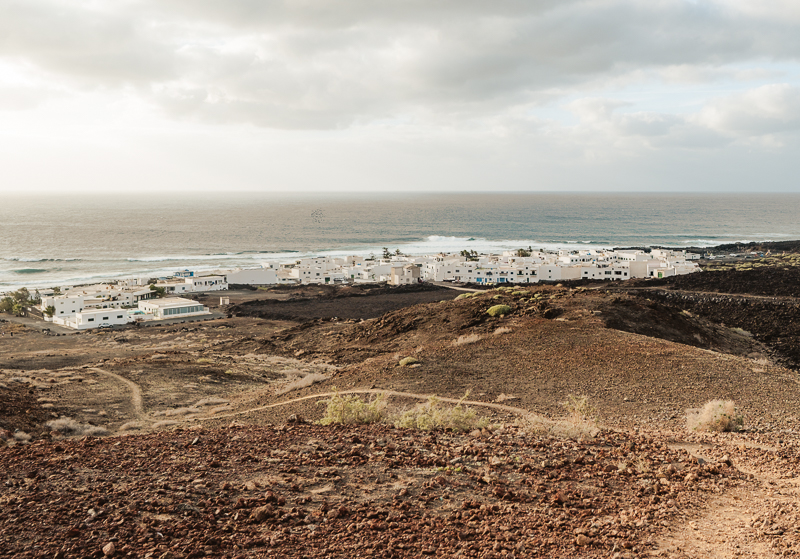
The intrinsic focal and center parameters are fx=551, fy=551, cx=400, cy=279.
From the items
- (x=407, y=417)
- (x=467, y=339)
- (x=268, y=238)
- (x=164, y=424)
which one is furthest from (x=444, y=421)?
(x=268, y=238)

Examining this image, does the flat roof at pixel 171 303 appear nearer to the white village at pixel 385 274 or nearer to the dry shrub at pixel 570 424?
the white village at pixel 385 274

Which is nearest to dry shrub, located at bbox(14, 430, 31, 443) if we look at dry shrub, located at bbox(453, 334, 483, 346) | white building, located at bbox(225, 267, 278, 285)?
dry shrub, located at bbox(453, 334, 483, 346)

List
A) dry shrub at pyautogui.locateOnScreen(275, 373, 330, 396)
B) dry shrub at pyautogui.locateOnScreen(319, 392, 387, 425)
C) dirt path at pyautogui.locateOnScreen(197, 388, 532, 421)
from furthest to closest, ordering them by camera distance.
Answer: dry shrub at pyautogui.locateOnScreen(275, 373, 330, 396)
dirt path at pyautogui.locateOnScreen(197, 388, 532, 421)
dry shrub at pyautogui.locateOnScreen(319, 392, 387, 425)

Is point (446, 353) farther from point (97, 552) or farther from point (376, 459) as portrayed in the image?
point (97, 552)

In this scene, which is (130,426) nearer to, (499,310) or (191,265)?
(499,310)

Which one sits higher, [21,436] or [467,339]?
[467,339]

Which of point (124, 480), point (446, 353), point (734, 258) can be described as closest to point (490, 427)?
point (124, 480)

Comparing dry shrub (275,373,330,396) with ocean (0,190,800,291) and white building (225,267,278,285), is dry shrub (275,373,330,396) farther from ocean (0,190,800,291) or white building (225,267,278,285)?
ocean (0,190,800,291)
